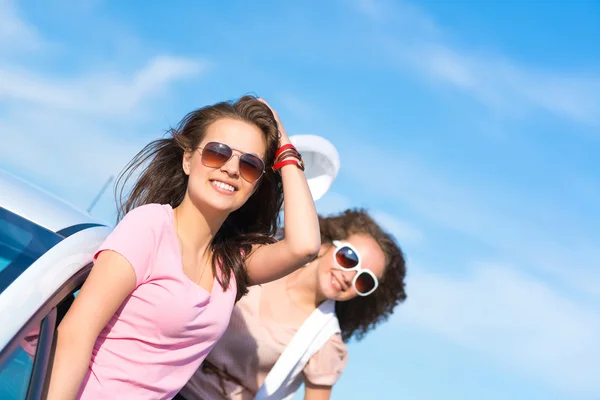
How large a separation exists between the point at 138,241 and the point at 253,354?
1.50 m

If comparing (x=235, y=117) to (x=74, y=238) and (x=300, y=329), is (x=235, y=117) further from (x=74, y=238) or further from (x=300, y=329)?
(x=300, y=329)

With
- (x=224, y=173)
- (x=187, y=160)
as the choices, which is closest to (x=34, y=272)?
(x=224, y=173)

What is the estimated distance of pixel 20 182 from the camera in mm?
2332

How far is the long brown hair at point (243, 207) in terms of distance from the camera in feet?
8.68

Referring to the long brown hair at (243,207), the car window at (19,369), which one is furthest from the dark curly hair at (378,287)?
the car window at (19,369)

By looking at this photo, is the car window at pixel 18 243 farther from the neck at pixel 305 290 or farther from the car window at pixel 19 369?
the neck at pixel 305 290

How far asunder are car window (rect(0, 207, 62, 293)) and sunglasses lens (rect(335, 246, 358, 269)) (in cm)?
225

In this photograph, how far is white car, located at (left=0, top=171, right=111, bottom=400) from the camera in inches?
70.2

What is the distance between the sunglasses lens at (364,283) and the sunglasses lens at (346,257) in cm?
7

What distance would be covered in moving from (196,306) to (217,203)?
1.11 feet

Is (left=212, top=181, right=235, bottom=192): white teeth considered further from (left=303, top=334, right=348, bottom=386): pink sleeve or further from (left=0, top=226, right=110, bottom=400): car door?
(left=303, top=334, right=348, bottom=386): pink sleeve

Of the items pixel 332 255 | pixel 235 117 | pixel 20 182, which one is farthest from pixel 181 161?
pixel 332 255

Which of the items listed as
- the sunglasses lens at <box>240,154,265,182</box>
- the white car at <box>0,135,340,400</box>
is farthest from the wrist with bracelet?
the white car at <box>0,135,340,400</box>

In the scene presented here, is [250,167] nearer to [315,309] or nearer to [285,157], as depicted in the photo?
[285,157]
